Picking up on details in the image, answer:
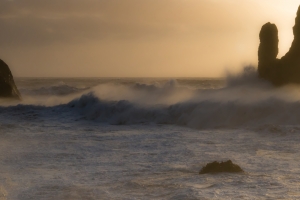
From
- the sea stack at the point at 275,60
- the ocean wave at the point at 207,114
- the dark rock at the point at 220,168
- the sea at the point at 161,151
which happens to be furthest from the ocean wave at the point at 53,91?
the dark rock at the point at 220,168

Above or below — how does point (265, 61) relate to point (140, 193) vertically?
above

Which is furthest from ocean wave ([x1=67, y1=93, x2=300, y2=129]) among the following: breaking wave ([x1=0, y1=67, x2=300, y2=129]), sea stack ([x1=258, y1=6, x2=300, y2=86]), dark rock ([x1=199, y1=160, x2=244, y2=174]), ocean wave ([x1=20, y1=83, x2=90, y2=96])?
ocean wave ([x1=20, y1=83, x2=90, y2=96])

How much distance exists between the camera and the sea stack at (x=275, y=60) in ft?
90.3

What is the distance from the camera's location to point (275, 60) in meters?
28.5

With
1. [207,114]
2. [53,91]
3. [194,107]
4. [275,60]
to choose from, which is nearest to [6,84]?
[53,91]

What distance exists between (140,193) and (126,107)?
1694cm

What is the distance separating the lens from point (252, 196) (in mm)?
7488

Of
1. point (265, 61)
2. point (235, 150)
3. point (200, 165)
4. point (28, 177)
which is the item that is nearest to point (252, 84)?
point (265, 61)

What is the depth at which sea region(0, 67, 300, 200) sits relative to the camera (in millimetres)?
8023

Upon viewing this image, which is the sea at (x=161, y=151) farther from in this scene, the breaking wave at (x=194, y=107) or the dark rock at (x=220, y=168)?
the dark rock at (x=220, y=168)

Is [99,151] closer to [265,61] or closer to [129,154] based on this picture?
[129,154]

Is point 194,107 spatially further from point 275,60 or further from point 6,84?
point 6,84

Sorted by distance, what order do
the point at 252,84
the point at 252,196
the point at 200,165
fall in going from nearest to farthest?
the point at 252,196
the point at 200,165
the point at 252,84

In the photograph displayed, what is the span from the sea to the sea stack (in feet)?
6.70
